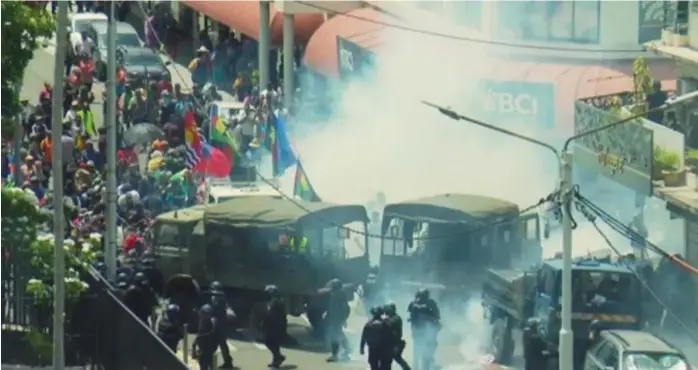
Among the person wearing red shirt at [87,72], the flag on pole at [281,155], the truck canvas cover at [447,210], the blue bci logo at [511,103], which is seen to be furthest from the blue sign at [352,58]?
the truck canvas cover at [447,210]

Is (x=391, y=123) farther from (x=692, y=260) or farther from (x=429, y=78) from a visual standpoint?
(x=692, y=260)

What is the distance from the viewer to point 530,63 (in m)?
43.4

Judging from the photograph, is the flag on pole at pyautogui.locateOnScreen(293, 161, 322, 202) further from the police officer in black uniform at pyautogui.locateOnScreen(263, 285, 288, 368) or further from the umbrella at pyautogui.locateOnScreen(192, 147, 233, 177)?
the police officer in black uniform at pyautogui.locateOnScreen(263, 285, 288, 368)

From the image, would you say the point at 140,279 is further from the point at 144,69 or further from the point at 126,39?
the point at 126,39

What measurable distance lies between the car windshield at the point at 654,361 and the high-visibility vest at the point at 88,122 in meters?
17.1

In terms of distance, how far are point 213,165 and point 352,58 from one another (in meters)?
10.5

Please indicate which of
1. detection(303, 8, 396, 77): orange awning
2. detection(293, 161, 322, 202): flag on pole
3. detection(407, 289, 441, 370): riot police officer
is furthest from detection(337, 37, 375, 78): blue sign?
detection(407, 289, 441, 370): riot police officer

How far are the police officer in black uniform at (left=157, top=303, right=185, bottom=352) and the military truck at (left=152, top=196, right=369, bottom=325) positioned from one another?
9.61 ft

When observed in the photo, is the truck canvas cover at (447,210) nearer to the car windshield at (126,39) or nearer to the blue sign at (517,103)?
the blue sign at (517,103)

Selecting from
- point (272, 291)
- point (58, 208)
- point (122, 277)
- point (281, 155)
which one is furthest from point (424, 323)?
point (58, 208)

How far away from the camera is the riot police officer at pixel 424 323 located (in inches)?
1202

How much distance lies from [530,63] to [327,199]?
5144 mm

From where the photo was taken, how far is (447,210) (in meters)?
34.6

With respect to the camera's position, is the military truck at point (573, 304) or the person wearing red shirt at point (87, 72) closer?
the military truck at point (573, 304)
